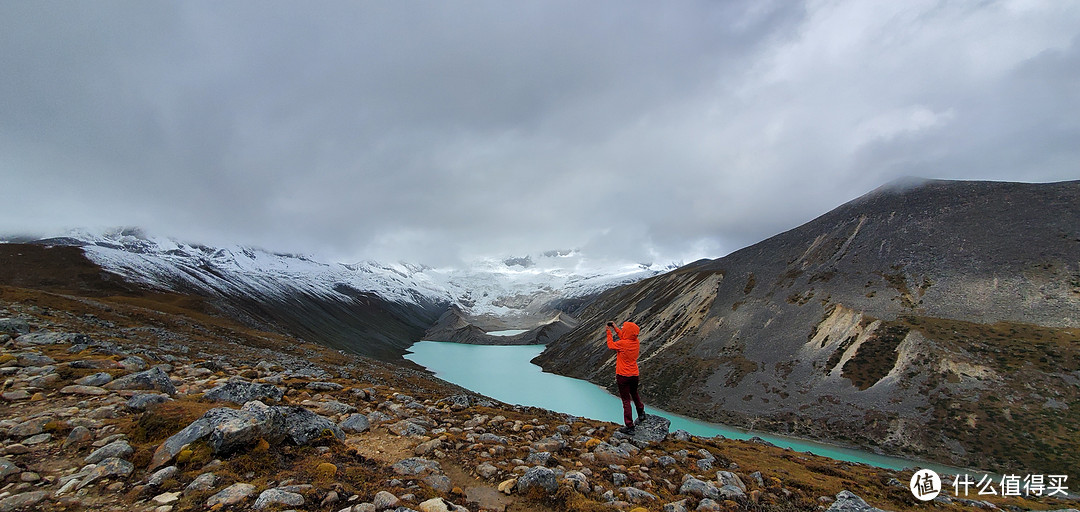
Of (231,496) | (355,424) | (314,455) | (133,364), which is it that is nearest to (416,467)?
(314,455)

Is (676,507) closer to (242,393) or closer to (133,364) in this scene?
(242,393)

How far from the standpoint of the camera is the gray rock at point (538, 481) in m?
7.96

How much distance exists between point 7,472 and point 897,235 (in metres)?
102

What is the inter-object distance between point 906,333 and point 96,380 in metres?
75.3

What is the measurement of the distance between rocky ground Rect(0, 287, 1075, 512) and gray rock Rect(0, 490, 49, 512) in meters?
0.02

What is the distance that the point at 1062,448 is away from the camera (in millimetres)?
35688

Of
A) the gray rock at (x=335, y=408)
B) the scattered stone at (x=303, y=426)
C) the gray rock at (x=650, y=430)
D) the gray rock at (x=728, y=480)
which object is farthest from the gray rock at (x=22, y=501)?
the gray rock at (x=650, y=430)

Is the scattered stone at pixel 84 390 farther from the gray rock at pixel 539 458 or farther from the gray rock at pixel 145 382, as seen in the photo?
the gray rock at pixel 539 458

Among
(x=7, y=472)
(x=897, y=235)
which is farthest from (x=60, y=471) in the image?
(x=897, y=235)

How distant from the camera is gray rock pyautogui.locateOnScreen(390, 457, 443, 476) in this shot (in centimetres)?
800

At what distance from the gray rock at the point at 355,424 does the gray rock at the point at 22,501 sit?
18.2 ft

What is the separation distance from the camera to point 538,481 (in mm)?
8062

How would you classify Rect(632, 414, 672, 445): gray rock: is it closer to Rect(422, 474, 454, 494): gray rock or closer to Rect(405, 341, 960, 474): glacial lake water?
Rect(422, 474, 454, 494): gray rock

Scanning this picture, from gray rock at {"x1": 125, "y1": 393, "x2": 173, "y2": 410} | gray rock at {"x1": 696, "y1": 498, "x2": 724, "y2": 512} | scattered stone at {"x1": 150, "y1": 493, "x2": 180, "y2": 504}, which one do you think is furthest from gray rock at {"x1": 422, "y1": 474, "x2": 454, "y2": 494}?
gray rock at {"x1": 125, "y1": 393, "x2": 173, "y2": 410}
